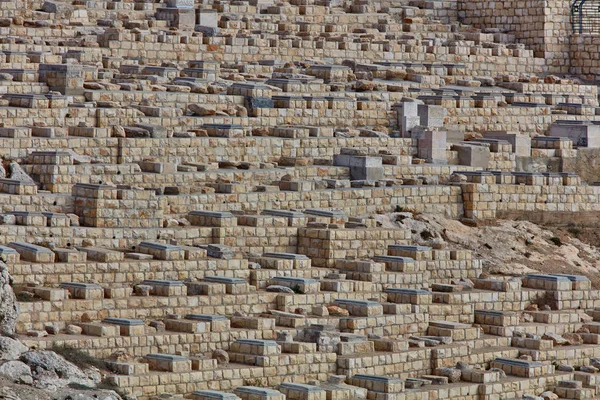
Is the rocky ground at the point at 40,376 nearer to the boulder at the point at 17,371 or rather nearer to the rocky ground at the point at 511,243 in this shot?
the boulder at the point at 17,371

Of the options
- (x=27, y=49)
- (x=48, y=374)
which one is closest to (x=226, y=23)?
(x=27, y=49)

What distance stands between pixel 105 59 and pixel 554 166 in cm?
786

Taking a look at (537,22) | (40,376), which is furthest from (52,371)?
(537,22)

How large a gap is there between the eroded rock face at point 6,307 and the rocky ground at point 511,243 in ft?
30.4

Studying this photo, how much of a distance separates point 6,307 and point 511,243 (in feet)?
38.7

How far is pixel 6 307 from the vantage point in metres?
28.9

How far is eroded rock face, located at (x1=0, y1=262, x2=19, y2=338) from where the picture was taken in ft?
94.3

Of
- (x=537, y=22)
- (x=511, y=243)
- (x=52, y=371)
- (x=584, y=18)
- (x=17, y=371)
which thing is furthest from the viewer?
(x=584, y=18)

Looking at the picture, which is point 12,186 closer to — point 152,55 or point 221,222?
point 221,222

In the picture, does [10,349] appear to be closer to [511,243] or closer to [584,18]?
[511,243]

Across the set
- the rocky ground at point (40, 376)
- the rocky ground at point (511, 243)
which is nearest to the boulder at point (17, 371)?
the rocky ground at point (40, 376)

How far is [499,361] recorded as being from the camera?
109ft

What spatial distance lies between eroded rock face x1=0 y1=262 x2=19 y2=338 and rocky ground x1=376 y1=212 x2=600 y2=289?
9.28 meters

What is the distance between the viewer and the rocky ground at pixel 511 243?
3747cm
